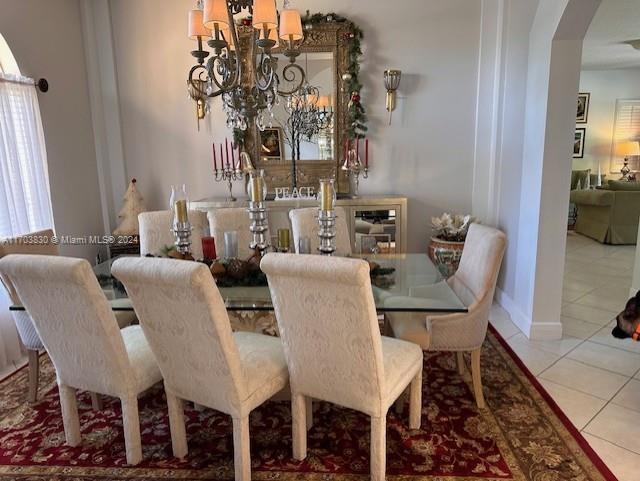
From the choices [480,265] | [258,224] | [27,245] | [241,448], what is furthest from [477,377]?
[27,245]

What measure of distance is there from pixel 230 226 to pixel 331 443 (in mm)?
1576

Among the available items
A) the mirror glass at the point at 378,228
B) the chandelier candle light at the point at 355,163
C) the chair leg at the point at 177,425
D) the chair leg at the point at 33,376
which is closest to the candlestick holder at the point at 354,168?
the chandelier candle light at the point at 355,163

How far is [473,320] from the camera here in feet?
7.16

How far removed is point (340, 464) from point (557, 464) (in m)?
0.92

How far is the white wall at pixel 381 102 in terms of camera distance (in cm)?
396

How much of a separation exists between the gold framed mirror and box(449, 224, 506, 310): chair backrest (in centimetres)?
190

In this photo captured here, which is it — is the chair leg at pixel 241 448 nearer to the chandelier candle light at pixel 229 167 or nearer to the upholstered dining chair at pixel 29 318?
the upholstered dining chair at pixel 29 318

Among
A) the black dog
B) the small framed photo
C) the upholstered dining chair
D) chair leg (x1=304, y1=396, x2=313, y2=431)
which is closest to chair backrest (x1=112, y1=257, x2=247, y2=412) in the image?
chair leg (x1=304, y1=396, x2=313, y2=431)

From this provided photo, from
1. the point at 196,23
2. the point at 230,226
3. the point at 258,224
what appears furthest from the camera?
the point at 230,226

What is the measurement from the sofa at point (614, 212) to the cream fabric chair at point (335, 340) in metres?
5.37

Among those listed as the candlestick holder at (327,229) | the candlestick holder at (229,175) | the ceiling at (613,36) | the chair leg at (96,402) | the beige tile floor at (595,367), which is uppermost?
the ceiling at (613,36)

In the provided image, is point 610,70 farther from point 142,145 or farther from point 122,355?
point 122,355

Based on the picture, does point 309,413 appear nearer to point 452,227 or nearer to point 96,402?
point 96,402

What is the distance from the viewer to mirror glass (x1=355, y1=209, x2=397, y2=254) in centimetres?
385
